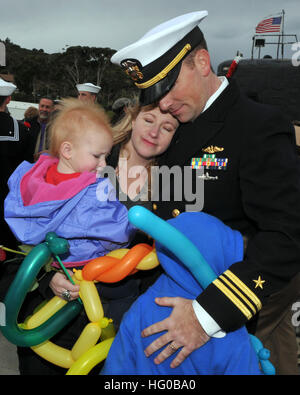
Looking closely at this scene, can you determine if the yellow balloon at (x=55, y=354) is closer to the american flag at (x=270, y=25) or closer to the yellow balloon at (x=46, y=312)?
the yellow balloon at (x=46, y=312)

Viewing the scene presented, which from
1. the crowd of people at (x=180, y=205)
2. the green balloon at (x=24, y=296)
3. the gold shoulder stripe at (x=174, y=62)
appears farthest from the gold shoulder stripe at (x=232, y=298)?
the gold shoulder stripe at (x=174, y=62)

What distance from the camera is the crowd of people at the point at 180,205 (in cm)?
121

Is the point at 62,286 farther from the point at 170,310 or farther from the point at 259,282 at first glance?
the point at 259,282

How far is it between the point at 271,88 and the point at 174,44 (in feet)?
19.7

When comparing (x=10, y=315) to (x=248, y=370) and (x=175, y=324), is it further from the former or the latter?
(x=248, y=370)

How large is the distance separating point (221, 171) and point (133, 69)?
60 centimetres

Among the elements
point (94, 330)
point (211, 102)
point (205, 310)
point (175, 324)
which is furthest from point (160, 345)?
point (211, 102)

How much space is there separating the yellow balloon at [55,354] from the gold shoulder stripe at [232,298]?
74 cm

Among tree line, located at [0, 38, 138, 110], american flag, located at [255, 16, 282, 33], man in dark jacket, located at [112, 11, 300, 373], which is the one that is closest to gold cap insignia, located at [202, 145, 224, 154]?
man in dark jacket, located at [112, 11, 300, 373]

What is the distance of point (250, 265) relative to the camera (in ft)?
4.03

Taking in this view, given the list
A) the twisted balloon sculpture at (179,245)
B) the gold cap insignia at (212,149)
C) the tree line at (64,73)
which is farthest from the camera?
the tree line at (64,73)

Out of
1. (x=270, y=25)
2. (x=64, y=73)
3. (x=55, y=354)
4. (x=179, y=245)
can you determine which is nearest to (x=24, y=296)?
(x=55, y=354)

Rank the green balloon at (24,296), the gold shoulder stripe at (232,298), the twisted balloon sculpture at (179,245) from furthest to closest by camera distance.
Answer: the green balloon at (24,296) < the gold shoulder stripe at (232,298) < the twisted balloon sculpture at (179,245)

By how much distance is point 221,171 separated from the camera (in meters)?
1.47
